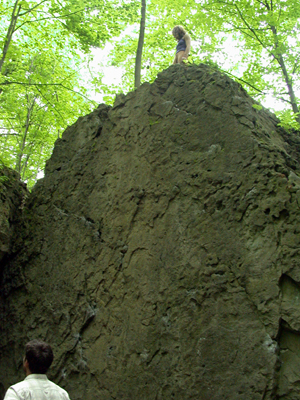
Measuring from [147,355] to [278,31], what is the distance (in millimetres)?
10664

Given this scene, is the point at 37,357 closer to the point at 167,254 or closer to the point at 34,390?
the point at 34,390

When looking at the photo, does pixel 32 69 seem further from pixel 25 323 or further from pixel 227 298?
pixel 227 298

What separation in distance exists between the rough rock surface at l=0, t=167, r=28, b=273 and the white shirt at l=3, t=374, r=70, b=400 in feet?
15.8

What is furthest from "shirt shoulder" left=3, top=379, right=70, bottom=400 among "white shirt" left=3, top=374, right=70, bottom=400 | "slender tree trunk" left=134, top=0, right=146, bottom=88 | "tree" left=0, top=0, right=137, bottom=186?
"slender tree trunk" left=134, top=0, right=146, bottom=88

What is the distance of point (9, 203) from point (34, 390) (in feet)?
18.9

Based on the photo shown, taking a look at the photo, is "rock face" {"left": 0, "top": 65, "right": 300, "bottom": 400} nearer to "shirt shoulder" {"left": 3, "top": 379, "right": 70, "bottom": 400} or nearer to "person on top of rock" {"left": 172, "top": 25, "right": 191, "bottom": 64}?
"person on top of rock" {"left": 172, "top": 25, "right": 191, "bottom": 64}

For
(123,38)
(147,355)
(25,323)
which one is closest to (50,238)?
(25,323)

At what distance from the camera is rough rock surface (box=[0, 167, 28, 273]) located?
7367 mm

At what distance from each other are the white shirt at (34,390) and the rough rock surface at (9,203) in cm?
482

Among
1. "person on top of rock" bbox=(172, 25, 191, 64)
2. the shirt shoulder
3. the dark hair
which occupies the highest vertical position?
"person on top of rock" bbox=(172, 25, 191, 64)

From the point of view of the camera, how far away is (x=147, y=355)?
518 cm

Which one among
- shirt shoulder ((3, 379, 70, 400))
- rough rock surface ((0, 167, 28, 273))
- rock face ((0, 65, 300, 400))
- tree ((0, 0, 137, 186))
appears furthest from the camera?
tree ((0, 0, 137, 186))

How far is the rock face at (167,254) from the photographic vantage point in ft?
15.3

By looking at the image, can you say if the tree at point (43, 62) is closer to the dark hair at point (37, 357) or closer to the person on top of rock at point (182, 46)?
the person on top of rock at point (182, 46)
